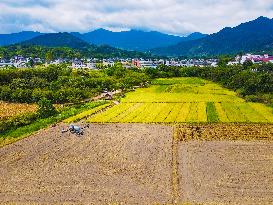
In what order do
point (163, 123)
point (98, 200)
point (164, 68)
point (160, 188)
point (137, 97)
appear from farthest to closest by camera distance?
point (164, 68)
point (137, 97)
point (163, 123)
point (160, 188)
point (98, 200)

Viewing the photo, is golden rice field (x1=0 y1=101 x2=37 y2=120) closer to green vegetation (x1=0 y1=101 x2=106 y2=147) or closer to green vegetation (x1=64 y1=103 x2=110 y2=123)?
green vegetation (x1=0 y1=101 x2=106 y2=147)

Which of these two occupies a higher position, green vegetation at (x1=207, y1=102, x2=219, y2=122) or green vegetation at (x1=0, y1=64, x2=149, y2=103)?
green vegetation at (x1=0, y1=64, x2=149, y2=103)

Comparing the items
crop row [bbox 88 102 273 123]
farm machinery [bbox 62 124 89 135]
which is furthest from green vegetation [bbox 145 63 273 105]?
farm machinery [bbox 62 124 89 135]

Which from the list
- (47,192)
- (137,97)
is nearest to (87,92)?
(137,97)

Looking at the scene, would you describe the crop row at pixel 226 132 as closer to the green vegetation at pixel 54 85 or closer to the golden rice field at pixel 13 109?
the golden rice field at pixel 13 109

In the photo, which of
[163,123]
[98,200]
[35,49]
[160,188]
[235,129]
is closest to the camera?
[98,200]

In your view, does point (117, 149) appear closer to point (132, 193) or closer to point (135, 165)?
point (135, 165)

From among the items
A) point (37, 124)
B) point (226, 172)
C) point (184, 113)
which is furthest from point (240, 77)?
point (226, 172)
